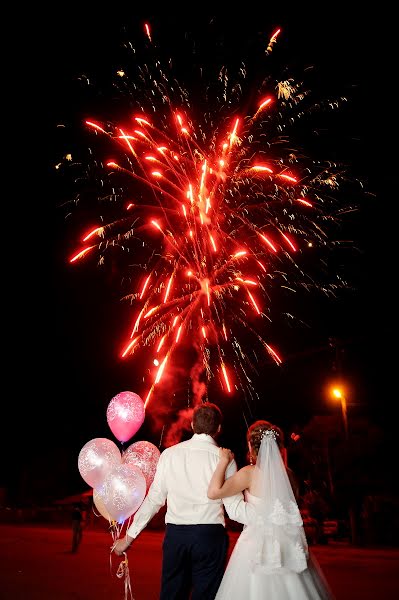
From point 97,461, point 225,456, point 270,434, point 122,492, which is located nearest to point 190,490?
point 225,456

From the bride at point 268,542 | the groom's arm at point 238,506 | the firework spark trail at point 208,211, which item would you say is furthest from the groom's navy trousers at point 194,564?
the firework spark trail at point 208,211

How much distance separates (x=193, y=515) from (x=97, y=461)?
3052 millimetres

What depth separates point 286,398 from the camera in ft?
121

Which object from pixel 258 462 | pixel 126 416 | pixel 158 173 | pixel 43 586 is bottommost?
pixel 43 586

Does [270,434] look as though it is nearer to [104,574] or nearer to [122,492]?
[122,492]

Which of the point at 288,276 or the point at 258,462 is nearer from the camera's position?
the point at 258,462

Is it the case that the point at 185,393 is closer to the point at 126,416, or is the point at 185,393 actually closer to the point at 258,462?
the point at 126,416

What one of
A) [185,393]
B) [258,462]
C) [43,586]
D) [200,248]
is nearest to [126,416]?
A: [43,586]

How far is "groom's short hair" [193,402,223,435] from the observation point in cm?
402

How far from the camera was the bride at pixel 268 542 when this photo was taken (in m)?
3.71

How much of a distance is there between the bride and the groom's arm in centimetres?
4

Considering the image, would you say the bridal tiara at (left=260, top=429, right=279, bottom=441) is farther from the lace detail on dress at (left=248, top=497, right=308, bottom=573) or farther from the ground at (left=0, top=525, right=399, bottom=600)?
the ground at (left=0, top=525, right=399, bottom=600)

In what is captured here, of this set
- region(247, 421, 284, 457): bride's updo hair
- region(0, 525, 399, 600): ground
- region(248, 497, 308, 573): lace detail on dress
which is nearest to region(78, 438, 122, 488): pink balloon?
region(0, 525, 399, 600): ground

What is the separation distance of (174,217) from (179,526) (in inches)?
470
